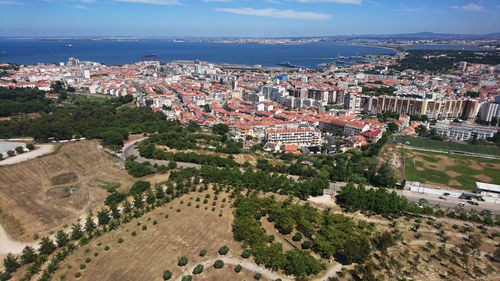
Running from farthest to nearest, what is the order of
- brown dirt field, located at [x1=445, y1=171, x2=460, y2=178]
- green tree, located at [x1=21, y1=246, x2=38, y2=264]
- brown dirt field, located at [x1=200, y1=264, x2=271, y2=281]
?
brown dirt field, located at [x1=445, y1=171, x2=460, y2=178] → green tree, located at [x1=21, y1=246, x2=38, y2=264] → brown dirt field, located at [x1=200, y1=264, x2=271, y2=281]

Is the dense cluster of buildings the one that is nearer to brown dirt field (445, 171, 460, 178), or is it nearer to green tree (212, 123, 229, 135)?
green tree (212, 123, 229, 135)

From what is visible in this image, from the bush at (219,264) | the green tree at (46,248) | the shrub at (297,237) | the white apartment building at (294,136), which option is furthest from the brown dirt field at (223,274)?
the white apartment building at (294,136)

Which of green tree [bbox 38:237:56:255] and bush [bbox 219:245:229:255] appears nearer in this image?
bush [bbox 219:245:229:255]

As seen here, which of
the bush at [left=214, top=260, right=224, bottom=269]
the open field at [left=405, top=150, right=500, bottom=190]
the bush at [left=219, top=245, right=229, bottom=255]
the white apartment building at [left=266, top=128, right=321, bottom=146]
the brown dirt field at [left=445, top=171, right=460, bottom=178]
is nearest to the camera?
the bush at [left=214, top=260, right=224, bottom=269]

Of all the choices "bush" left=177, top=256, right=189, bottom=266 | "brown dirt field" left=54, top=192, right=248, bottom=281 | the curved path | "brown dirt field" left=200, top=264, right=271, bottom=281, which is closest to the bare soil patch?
"brown dirt field" left=54, top=192, right=248, bottom=281

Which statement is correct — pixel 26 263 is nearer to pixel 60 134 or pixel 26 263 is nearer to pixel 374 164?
pixel 60 134

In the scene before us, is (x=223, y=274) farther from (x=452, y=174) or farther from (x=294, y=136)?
(x=452, y=174)
